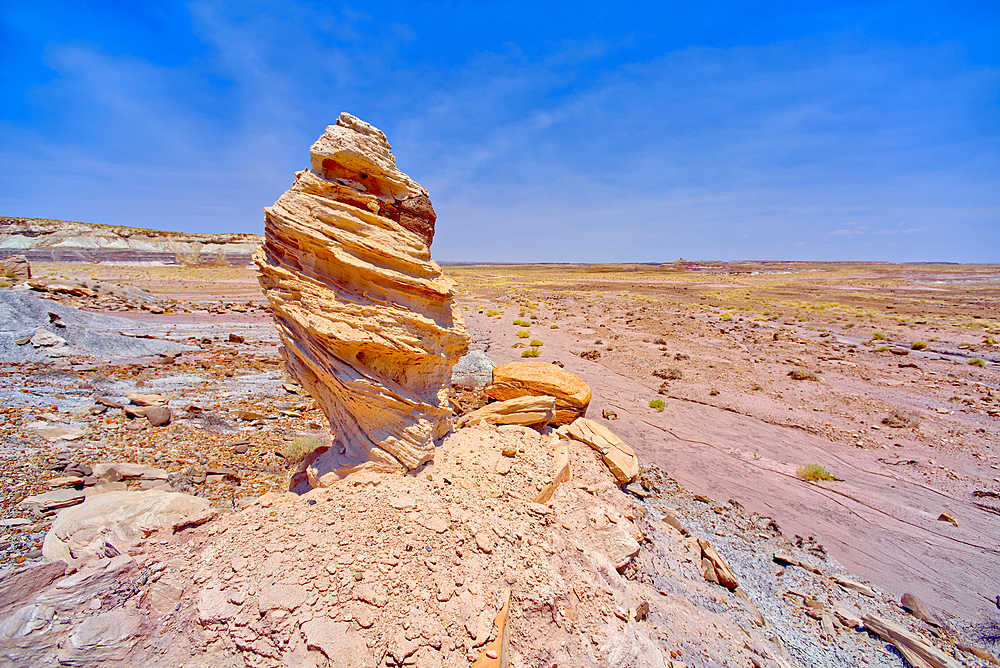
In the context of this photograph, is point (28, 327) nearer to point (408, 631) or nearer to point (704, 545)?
point (408, 631)

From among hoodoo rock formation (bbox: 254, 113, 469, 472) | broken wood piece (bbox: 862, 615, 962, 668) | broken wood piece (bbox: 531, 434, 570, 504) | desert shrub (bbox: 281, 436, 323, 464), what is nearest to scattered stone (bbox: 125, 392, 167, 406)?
desert shrub (bbox: 281, 436, 323, 464)

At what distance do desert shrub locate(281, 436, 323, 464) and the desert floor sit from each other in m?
0.17

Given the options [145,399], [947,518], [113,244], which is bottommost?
[947,518]

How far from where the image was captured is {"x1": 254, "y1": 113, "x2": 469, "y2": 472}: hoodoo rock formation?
5395 mm

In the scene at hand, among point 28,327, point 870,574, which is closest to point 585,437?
Result: point 870,574

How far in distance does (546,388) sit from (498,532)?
4.75 metres

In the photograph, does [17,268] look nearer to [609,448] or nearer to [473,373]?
[473,373]

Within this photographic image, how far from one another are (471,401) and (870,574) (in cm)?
815

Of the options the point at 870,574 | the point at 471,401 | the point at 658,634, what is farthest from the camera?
the point at 471,401

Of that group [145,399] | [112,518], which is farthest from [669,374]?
[145,399]

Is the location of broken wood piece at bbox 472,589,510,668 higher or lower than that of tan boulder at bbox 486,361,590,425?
lower

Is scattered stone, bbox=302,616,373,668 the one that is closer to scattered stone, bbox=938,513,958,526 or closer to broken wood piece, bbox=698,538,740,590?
broken wood piece, bbox=698,538,740,590

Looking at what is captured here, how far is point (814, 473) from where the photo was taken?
28.9 feet

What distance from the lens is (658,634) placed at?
443cm
